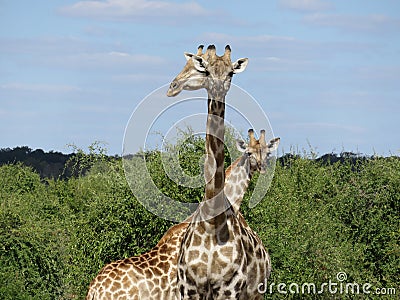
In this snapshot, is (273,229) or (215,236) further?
(273,229)

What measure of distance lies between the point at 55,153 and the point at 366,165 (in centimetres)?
4180

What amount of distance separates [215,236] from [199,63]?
1949mm

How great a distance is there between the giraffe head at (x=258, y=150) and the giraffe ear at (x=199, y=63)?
4.19 m

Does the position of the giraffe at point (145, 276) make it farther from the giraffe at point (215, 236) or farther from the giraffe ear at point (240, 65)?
the giraffe ear at point (240, 65)

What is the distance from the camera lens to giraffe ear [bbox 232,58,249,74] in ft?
30.4

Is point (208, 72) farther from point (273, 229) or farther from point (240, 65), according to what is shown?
point (273, 229)

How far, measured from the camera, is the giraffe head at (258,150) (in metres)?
13.3

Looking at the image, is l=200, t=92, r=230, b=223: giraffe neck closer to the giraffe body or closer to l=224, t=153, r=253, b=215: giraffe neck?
the giraffe body

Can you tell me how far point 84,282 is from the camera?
17688 millimetres

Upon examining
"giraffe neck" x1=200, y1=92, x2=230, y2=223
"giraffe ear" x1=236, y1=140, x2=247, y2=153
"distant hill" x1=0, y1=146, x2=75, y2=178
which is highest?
"distant hill" x1=0, y1=146, x2=75, y2=178

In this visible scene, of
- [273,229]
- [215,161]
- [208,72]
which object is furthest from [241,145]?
[208,72]

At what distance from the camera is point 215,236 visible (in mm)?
9758

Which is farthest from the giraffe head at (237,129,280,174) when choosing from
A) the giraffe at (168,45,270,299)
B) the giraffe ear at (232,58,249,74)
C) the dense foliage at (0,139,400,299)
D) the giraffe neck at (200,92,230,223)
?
the giraffe ear at (232,58,249,74)

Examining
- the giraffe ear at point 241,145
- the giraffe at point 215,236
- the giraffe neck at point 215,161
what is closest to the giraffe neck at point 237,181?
the giraffe ear at point 241,145
